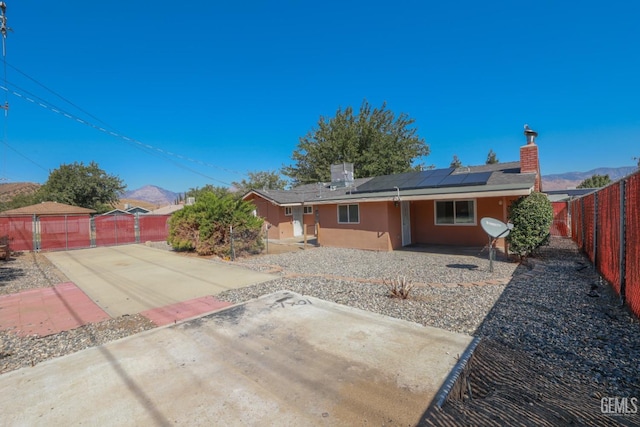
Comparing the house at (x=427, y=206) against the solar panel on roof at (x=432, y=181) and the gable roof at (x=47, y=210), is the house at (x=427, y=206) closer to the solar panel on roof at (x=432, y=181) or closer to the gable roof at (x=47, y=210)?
the solar panel on roof at (x=432, y=181)

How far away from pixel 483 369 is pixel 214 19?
15.7m

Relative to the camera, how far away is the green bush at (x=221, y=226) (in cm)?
1202

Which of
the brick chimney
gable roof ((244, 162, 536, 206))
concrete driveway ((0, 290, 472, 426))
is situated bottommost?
concrete driveway ((0, 290, 472, 426))

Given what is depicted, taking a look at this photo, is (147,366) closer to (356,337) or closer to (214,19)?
(356,337)

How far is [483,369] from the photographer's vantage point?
322cm

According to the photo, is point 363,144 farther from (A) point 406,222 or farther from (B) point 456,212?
(B) point 456,212

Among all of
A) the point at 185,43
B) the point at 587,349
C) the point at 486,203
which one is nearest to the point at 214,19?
the point at 185,43

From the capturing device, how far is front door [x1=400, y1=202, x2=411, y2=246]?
1279 centimetres

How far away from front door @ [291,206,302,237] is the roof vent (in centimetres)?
285

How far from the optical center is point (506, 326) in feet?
14.2

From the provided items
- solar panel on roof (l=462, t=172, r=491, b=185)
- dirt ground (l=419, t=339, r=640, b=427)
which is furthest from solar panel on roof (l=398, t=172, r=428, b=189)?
dirt ground (l=419, t=339, r=640, b=427)

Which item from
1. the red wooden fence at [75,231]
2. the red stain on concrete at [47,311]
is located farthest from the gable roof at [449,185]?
the red wooden fence at [75,231]

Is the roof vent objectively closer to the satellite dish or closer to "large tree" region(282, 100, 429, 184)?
"large tree" region(282, 100, 429, 184)

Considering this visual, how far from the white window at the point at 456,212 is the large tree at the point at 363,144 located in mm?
16134
